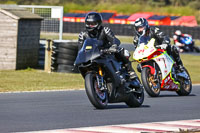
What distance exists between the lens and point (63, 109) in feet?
29.2

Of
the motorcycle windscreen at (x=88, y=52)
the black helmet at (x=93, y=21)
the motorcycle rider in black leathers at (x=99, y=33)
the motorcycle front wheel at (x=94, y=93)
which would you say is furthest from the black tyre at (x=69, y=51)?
the motorcycle windscreen at (x=88, y=52)

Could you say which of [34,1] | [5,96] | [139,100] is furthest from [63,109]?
[34,1]

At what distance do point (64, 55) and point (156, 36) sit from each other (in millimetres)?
5723

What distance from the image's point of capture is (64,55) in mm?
17250

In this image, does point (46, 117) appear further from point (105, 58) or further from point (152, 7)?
point (152, 7)

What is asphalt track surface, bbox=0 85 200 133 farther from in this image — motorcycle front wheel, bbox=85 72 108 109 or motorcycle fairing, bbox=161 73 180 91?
motorcycle fairing, bbox=161 73 180 91

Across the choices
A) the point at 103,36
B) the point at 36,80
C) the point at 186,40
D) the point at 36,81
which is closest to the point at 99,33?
the point at 103,36

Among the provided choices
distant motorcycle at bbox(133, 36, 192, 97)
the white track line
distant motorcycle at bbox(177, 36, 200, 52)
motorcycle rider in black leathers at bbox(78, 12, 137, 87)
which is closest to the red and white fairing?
A: distant motorcycle at bbox(133, 36, 192, 97)

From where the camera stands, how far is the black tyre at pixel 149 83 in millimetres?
11195

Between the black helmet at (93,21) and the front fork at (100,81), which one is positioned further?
the black helmet at (93,21)

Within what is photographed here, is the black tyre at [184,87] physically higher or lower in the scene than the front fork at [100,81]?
lower

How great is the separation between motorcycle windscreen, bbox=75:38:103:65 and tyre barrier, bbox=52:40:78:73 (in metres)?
8.73

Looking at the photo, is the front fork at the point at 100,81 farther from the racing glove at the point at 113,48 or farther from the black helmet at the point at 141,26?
the black helmet at the point at 141,26

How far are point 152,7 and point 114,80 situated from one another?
6966 cm
